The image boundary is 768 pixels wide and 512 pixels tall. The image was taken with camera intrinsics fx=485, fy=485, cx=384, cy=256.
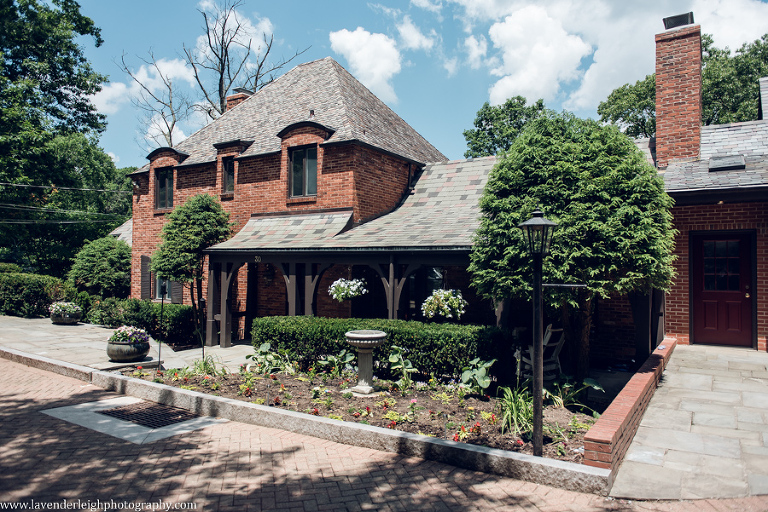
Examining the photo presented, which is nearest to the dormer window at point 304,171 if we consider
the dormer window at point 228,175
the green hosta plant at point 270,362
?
the dormer window at point 228,175

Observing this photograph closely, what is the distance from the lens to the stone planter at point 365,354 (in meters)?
7.95

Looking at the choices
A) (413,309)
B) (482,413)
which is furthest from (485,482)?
(413,309)

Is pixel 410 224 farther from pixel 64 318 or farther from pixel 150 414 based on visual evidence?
pixel 64 318

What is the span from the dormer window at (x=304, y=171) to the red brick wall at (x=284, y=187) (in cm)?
20

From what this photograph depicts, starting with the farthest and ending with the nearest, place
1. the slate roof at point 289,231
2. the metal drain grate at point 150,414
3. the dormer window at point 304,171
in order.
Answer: the dormer window at point 304,171 → the slate roof at point 289,231 → the metal drain grate at point 150,414

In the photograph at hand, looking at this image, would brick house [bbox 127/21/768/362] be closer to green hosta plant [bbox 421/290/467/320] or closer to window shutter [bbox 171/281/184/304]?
window shutter [bbox 171/281/184/304]

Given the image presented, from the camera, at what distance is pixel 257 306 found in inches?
597

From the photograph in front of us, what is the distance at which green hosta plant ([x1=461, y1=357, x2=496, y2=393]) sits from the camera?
7.34 m

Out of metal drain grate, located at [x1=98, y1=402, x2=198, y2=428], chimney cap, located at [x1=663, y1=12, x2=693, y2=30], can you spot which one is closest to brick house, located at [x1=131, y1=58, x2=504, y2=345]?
metal drain grate, located at [x1=98, y1=402, x2=198, y2=428]

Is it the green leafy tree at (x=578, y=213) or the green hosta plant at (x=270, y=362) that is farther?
the green hosta plant at (x=270, y=362)

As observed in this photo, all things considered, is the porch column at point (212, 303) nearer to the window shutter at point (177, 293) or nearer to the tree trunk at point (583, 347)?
the window shutter at point (177, 293)

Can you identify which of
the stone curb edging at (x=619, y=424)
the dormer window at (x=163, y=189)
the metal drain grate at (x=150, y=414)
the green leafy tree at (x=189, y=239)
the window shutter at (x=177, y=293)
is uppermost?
the dormer window at (x=163, y=189)

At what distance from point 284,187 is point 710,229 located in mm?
10668

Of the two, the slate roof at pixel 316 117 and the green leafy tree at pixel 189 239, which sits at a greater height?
the slate roof at pixel 316 117
